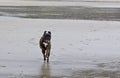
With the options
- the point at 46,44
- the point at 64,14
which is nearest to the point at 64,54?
the point at 46,44

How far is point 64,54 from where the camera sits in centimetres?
1448

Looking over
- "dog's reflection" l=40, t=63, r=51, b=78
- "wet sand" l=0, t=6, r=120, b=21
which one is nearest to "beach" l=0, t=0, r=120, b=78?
"dog's reflection" l=40, t=63, r=51, b=78

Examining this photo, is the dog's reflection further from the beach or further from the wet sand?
the wet sand

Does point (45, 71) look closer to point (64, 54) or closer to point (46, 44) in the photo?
point (46, 44)

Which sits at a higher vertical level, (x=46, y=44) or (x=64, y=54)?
(x=46, y=44)

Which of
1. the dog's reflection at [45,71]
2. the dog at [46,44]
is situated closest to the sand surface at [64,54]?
the dog's reflection at [45,71]

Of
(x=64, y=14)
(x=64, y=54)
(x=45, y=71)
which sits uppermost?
(x=45, y=71)

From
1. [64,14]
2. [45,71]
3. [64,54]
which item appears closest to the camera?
[45,71]

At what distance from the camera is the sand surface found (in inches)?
439

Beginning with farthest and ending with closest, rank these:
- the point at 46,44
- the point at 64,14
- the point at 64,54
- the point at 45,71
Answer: the point at 64,14 → the point at 64,54 → the point at 46,44 → the point at 45,71

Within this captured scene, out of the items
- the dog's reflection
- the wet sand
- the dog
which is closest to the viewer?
the dog's reflection

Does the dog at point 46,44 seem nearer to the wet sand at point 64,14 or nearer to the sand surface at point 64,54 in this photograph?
the sand surface at point 64,54

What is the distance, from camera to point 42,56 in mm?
13914

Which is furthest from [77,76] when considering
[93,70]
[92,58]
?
[92,58]
